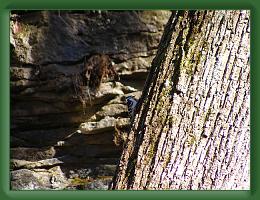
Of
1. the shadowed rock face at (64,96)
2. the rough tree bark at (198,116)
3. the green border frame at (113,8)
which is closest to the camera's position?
the green border frame at (113,8)

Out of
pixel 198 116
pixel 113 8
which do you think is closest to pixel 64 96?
pixel 198 116

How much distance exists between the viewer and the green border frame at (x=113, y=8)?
1686 mm

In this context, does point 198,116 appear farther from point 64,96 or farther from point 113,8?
point 64,96

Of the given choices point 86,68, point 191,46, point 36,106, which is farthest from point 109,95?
point 191,46

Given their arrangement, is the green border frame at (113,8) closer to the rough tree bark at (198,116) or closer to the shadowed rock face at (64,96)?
the rough tree bark at (198,116)

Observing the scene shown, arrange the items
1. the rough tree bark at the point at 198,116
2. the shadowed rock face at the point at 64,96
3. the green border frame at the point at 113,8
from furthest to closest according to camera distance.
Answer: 1. the shadowed rock face at the point at 64,96
2. the rough tree bark at the point at 198,116
3. the green border frame at the point at 113,8

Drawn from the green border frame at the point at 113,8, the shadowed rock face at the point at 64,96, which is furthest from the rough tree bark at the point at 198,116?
the shadowed rock face at the point at 64,96

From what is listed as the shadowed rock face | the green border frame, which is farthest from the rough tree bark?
the shadowed rock face

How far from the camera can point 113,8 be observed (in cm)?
167

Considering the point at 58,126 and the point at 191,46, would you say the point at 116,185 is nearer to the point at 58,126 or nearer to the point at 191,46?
the point at 191,46

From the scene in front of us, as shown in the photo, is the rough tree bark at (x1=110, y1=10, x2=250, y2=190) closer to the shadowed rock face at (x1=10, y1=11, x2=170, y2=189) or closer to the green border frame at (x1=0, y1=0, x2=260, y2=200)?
the green border frame at (x1=0, y1=0, x2=260, y2=200)

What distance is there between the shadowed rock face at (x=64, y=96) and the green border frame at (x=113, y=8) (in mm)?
3662

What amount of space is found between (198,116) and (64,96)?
3757mm

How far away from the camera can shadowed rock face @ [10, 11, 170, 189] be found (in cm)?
547
